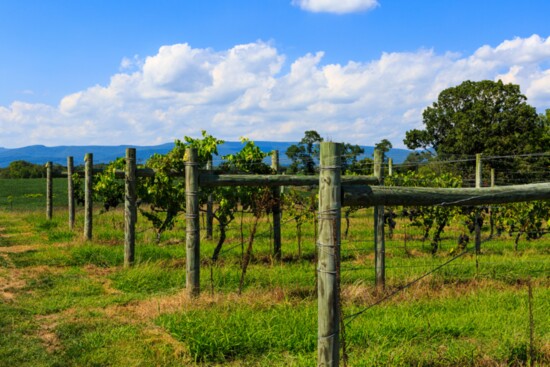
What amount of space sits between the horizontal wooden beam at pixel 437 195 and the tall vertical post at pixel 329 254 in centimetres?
19

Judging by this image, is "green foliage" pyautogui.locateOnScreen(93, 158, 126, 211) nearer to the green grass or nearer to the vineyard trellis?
the vineyard trellis

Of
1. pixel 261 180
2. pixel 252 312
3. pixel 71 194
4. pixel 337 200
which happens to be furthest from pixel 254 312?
pixel 71 194

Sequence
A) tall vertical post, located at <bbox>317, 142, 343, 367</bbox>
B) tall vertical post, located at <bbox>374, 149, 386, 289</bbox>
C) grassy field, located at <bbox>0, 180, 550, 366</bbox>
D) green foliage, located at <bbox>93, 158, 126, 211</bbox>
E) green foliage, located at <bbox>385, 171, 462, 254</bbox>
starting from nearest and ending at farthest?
1. tall vertical post, located at <bbox>317, 142, 343, 367</bbox>
2. grassy field, located at <bbox>0, 180, 550, 366</bbox>
3. tall vertical post, located at <bbox>374, 149, 386, 289</bbox>
4. green foliage, located at <bbox>385, 171, 462, 254</bbox>
5. green foliage, located at <bbox>93, 158, 126, 211</bbox>

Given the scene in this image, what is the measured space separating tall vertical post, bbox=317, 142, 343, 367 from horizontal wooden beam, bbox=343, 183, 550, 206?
19cm

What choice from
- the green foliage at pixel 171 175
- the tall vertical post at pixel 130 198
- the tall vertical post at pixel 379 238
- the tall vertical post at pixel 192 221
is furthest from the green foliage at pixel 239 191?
the tall vertical post at pixel 192 221

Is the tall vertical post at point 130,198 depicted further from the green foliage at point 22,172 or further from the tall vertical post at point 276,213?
the green foliage at point 22,172

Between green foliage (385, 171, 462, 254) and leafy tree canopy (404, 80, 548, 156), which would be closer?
green foliage (385, 171, 462, 254)

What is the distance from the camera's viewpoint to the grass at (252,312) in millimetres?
4488

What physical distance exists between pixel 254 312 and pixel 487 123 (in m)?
33.1

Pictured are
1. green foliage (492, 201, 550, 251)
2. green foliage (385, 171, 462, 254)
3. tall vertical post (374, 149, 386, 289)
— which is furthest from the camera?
green foliage (492, 201, 550, 251)

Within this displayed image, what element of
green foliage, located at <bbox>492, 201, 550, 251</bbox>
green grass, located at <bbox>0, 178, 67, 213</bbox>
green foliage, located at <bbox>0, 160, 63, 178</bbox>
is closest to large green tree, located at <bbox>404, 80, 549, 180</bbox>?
green foliage, located at <bbox>492, 201, 550, 251</bbox>

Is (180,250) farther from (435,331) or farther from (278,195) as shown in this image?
(435,331)

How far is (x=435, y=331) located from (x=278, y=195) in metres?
5.93

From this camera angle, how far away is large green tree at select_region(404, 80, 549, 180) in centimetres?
3338
